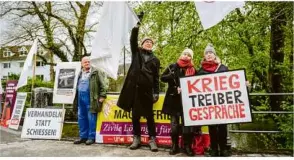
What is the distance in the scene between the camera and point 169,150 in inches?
253

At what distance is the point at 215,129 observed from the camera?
582cm

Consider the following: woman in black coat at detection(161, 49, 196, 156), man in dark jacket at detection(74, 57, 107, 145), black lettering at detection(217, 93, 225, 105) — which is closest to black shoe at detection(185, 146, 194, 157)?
woman in black coat at detection(161, 49, 196, 156)

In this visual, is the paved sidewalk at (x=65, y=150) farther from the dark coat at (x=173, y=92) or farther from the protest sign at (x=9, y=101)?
the protest sign at (x=9, y=101)

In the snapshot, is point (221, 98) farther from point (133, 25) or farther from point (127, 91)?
point (133, 25)

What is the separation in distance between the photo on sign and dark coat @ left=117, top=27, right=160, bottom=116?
2.14 metres

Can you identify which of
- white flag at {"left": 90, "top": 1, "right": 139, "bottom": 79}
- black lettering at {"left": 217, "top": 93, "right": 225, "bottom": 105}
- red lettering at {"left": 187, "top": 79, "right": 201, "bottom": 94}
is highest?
white flag at {"left": 90, "top": 1, "right": 139, "bottom": 79}

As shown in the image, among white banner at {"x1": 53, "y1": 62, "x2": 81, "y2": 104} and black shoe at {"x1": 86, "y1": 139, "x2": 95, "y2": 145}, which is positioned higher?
white banner at {"x1": 53, "y1": 62, "x2": 81, "y2": 104}

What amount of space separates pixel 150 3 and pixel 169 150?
7.62 metres

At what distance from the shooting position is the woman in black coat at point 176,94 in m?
6.01

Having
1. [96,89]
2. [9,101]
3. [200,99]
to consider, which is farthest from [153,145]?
[9,101]

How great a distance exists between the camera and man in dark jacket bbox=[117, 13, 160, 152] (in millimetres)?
6305

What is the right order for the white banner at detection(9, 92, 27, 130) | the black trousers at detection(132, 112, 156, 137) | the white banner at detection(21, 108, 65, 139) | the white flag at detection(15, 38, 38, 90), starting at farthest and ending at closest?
the white banner at detection(9, 92, 27, 130) < the white flag at detection(15, 38, 38, 90) < the white banner at detection(21, 108, 65, 139) < the black trousers at detection(132, 112, 156, 137)

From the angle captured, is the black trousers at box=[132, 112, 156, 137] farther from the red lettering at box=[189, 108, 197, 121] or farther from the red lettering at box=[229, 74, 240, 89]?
the red lettering at box=[229, 74, 240, 89]

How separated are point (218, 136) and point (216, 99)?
→ 0.56 meters
